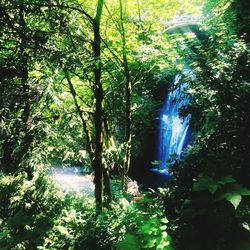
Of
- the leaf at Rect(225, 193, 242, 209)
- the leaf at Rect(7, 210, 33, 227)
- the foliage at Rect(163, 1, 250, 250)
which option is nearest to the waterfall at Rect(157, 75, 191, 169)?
the foliage at Rect(163, 1, 250, 250)

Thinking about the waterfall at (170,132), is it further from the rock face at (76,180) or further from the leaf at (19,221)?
the leaf at (19,221)

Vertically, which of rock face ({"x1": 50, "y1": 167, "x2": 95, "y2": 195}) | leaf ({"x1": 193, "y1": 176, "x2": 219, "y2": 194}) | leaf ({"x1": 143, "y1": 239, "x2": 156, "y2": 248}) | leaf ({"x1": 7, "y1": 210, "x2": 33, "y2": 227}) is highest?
leaf ({"x1": 193, "y1": 176, "x2": 219, "y2": 194})

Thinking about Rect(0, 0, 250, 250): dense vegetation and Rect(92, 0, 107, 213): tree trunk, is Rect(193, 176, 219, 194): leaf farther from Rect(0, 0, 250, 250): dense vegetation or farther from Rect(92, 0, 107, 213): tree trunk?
Rect(92, 0, 107, 213): tree trunk

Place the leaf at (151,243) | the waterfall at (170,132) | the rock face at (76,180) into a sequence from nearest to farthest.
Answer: the leaf at (151,243) < the rock face at (76,180) < the waterfall at (170,132)

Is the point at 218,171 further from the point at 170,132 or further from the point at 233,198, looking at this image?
the point at 170,132

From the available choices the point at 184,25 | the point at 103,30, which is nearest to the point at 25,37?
the point at 103,30

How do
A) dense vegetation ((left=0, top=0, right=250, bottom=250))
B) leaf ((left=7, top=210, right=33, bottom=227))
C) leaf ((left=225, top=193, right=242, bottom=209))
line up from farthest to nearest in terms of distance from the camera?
dense vegetation ((left=0, top=0, right=250, bottom=250)) < leaf ((left=225, top=193, right=242, bottom=209)) < leaf ((left=7, top=210, right=33, bottom=227))

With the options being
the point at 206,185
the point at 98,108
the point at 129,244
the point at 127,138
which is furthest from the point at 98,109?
the point at 206,185

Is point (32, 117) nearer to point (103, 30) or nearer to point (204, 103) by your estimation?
point (204, 103)

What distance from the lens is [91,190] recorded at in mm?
16297

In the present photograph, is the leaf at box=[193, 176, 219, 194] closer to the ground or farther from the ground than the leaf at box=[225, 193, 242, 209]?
farther from the ground

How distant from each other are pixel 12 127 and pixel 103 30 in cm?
487

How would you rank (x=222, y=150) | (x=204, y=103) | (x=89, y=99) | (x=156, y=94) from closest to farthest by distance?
1. (x=222, y=150)
2. (x=204, y=103)
3. (x=89, y=99)
4. (x=156, y=94)

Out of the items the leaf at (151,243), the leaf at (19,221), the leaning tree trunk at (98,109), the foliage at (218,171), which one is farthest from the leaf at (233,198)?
the leaning tree trunk at (98,109)
